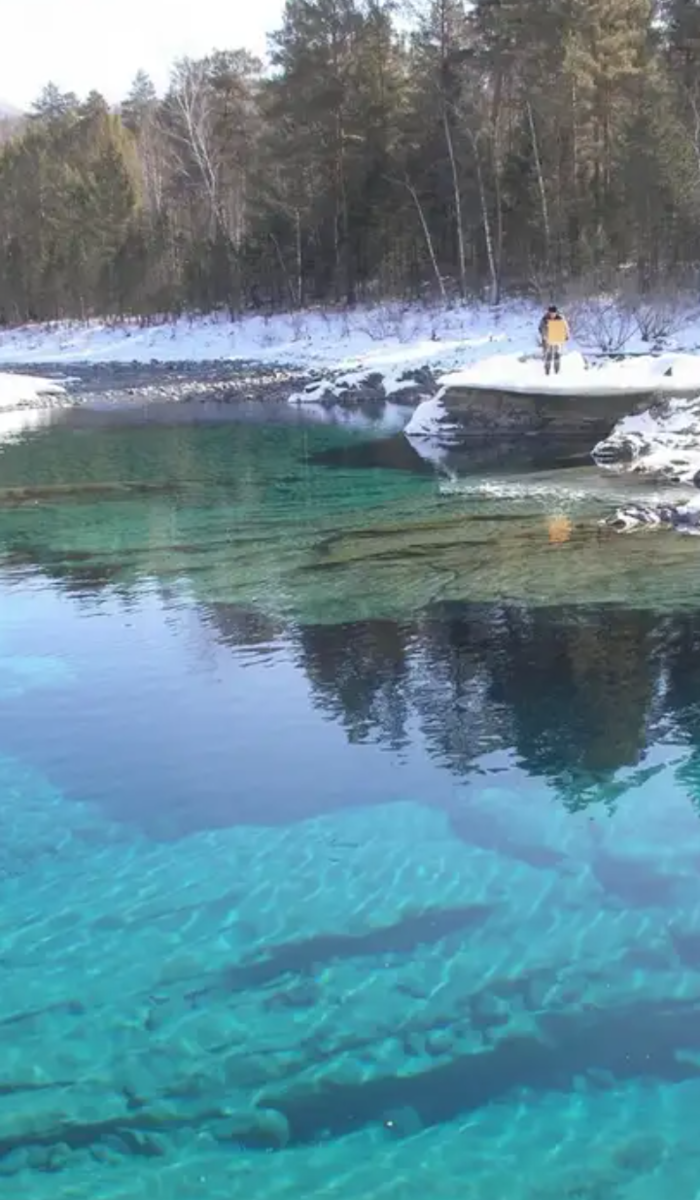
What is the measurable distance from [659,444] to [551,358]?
15.9ft

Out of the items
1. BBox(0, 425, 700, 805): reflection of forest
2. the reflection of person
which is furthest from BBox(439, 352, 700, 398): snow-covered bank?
BBox(0, 425, 700, 805): reflection of forest

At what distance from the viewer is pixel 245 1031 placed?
5207 mm

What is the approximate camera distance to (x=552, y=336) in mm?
22438

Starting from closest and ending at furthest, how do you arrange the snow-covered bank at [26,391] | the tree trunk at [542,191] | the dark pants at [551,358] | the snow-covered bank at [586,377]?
the snow-covered bank at [586,377], the dark pants at [551,358], the snow-covered bank at [26,391], the tree trunk at [542,191]

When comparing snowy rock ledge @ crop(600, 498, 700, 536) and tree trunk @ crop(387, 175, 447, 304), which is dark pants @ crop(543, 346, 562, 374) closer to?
snowy rock ledge @ crop(600, 498, 700, 536)

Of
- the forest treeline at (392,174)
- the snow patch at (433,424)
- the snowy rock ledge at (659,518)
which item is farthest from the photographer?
the forest treeline at (392,174)

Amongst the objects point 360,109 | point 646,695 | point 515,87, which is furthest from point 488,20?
point 646,695

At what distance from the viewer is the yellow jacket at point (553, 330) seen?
21953 mm

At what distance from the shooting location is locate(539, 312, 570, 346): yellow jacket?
864 inches

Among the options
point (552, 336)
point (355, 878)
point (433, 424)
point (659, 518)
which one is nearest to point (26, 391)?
point (433, 424)

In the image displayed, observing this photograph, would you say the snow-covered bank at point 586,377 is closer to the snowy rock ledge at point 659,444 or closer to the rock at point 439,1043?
the snowy rock ledge at point 659,444

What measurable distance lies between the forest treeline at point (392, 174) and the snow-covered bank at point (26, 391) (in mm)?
14354

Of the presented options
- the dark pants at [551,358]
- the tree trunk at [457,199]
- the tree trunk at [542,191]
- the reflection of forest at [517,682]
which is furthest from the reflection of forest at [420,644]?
the tree trunk at [457,199]

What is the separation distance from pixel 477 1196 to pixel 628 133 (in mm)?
37074
